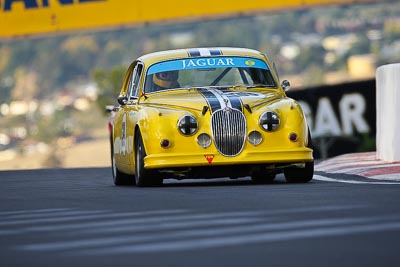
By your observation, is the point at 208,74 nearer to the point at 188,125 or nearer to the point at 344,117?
the point at 188,125

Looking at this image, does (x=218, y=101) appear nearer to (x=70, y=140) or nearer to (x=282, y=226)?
(x=282, y=226)

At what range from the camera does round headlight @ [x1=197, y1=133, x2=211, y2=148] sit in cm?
1434

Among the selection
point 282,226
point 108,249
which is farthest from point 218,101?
point 108,249

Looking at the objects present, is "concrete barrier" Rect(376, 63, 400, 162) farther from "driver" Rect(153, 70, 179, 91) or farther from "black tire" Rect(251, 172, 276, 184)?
"driver" Rect(153, 70, 179, 91)

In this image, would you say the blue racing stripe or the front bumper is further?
the blue racing stripe

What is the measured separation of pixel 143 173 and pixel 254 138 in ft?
3.94

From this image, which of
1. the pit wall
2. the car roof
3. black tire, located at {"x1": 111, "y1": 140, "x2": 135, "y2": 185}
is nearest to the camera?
the car roof

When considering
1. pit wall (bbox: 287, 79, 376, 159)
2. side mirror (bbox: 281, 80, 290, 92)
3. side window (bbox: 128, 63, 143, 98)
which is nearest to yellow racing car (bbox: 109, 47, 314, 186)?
side mirror (bbox: 281, 80, 290, 92)

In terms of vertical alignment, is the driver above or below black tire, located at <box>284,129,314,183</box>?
above

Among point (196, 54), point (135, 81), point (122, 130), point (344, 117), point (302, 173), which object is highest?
point (196, 54)

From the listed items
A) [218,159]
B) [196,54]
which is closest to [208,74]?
[196,54]

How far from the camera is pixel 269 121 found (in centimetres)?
1444

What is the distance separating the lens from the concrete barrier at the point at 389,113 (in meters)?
17.3

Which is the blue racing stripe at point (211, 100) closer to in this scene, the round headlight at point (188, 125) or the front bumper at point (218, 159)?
the round headlight at point (188, 125)
